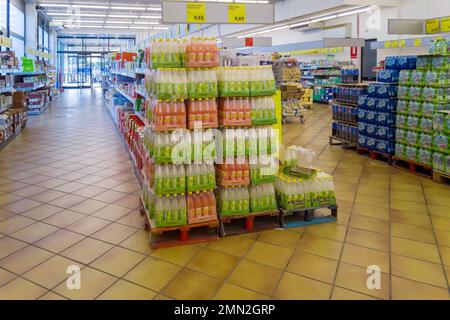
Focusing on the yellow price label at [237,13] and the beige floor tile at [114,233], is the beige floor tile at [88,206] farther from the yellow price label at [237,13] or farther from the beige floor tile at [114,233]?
the yellow price label at [237,13]

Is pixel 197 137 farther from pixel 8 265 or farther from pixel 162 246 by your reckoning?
pixel 8 265

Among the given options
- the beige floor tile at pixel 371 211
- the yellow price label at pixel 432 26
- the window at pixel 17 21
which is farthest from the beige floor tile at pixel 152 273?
the window at pixel 17 21

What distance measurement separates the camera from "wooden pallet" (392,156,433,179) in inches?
235

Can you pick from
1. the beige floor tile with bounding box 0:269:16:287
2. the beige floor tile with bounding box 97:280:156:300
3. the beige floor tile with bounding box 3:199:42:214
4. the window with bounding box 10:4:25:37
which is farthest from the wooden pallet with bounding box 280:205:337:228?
the window with bounding box 10:4:25:37

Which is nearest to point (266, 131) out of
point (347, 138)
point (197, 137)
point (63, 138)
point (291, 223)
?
point (197, 137)

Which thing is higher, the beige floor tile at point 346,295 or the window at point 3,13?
the window at point 3,13

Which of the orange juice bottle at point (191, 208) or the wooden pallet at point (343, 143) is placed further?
the wooden pallet at point (343, 143)

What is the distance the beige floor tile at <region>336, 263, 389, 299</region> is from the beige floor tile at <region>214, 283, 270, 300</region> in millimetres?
643

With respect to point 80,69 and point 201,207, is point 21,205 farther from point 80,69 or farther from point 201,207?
point 80,69

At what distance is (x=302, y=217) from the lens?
14.0ft

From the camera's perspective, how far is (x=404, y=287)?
286 centimetres

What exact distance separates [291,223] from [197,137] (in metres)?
1.38

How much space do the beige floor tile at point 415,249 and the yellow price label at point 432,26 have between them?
709 centimetres

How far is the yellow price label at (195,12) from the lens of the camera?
612cm
